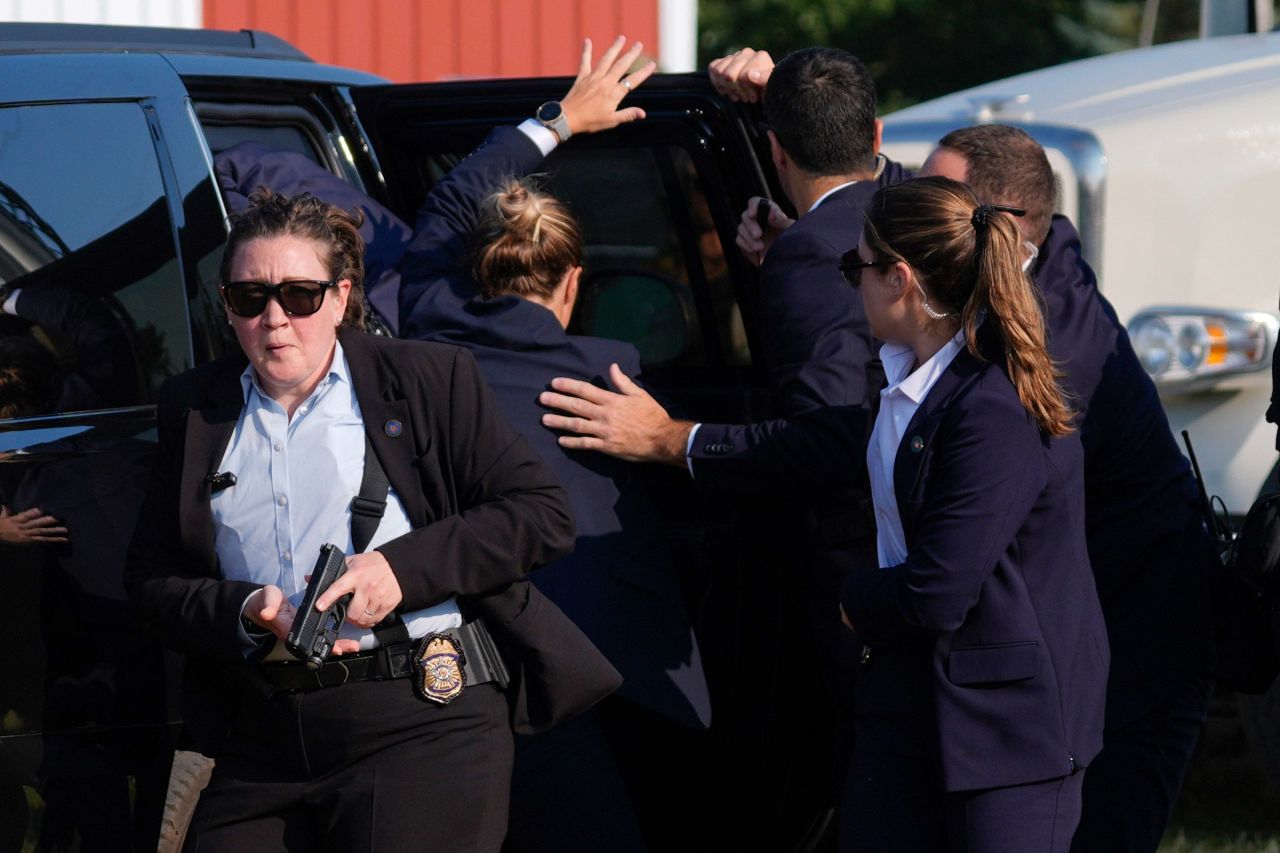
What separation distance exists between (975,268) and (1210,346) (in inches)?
92.5

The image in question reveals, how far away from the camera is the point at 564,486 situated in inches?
124

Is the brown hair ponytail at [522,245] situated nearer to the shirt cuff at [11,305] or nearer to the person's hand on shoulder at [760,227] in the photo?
the person's hand on shoulder at [760,227]

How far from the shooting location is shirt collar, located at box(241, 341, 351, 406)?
269cm

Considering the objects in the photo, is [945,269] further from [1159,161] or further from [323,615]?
[1159,161]

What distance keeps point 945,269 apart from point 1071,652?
2.10 feet

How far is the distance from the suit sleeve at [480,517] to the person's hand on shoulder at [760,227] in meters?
0.82

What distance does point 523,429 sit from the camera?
10.3 feet

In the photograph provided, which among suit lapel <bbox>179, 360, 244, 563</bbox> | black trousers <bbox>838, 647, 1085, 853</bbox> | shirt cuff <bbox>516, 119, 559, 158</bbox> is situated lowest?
black trousers <bbox>838, 647, 1085, 853</bbox>

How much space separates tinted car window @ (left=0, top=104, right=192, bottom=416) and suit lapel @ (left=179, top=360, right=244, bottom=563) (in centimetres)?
43

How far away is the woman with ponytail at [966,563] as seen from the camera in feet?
8.62

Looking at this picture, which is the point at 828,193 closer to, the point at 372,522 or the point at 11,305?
the point at 372,522

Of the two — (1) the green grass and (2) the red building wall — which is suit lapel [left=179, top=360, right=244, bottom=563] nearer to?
(1) the green grass

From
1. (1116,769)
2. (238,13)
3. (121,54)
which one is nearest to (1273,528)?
(1116,769)

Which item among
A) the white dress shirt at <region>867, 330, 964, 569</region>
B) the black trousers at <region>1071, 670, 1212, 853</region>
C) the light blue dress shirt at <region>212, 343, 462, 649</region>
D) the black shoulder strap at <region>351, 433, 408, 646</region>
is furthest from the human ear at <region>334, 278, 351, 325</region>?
the black trousers at <region>1071, 670, 1212, 853</region>
